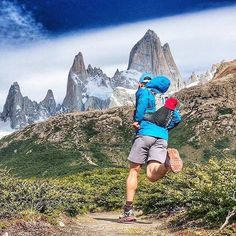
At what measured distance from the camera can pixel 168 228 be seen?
11.6m

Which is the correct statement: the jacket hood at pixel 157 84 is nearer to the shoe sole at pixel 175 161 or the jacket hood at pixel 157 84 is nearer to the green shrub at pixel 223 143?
the shoe sole at pixel 175 161

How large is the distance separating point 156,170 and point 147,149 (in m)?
0.62

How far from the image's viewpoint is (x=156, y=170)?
31.6 feet

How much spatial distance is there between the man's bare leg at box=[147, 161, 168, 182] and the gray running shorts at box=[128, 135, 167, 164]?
0.11 metres

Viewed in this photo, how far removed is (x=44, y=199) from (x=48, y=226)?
9.28 feet

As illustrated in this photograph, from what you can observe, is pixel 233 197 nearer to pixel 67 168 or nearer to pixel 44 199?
pixel 44 199

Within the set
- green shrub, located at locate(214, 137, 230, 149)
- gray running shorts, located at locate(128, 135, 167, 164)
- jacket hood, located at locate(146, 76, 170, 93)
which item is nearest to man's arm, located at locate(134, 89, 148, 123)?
jacket hood, located at locate(146, 76, 170, 93)

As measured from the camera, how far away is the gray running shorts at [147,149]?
32.3ft

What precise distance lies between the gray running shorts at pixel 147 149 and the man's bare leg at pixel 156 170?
0.11m

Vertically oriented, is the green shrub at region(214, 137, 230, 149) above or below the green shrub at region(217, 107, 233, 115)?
Result: below

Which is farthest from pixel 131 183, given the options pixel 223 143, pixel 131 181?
pixel 223 143

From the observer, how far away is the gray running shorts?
986cm

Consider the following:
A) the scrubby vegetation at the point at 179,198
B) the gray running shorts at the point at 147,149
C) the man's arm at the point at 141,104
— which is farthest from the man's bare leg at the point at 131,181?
the scrubby vegetation at the point at 179,198

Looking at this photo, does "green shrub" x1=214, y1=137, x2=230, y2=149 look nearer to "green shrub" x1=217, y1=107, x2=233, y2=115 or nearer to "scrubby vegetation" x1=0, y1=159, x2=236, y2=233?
"green shrub" x1=217, y1=107, x2=233, y2=115
